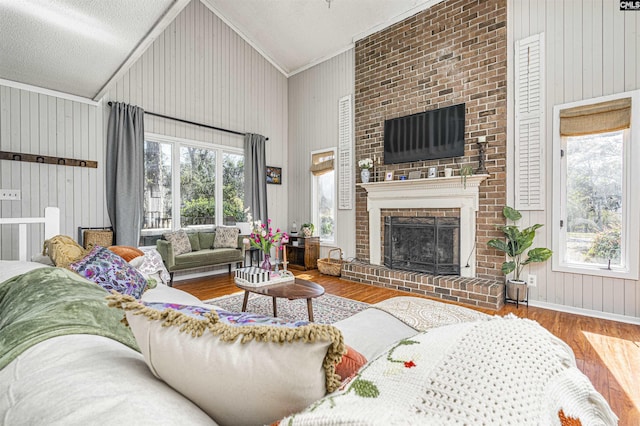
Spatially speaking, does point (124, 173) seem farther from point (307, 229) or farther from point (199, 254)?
point (307, 229)

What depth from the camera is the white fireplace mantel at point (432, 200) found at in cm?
379

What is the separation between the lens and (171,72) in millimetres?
4711

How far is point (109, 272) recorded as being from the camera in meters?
1.88

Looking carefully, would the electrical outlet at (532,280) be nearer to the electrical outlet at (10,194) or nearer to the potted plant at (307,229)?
the potted plant at (307,229)

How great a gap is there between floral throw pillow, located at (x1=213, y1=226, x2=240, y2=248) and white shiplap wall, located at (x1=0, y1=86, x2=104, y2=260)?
156 cm

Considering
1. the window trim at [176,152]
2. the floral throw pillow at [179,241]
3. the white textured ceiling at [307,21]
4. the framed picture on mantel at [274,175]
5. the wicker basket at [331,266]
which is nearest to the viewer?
the floral throw pillow at [179,241]

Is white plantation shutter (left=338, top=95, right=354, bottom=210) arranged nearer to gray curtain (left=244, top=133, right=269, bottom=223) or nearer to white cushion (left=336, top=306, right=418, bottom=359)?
gray curtain (left=244, top=133, right=269, bottom=223)

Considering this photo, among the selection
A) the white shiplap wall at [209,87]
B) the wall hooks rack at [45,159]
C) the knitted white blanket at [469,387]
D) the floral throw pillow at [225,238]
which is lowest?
the floral throw pillow at [225,238]

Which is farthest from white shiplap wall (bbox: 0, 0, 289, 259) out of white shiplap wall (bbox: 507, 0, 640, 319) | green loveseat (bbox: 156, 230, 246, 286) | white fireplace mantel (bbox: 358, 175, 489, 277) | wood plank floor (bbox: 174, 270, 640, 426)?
white shiplap wall (bbox: 507, 0, 640, 319)

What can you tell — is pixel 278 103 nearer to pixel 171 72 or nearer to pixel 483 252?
pixel 171 72

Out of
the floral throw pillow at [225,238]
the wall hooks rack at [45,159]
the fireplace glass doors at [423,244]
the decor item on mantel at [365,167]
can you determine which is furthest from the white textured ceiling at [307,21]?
the floral throw pillow at [225,238]

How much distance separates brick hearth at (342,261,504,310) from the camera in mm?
3369

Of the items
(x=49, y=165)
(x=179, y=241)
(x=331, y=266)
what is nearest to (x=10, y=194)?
(x=49, y=165)

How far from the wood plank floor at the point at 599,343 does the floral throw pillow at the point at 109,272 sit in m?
1.78
